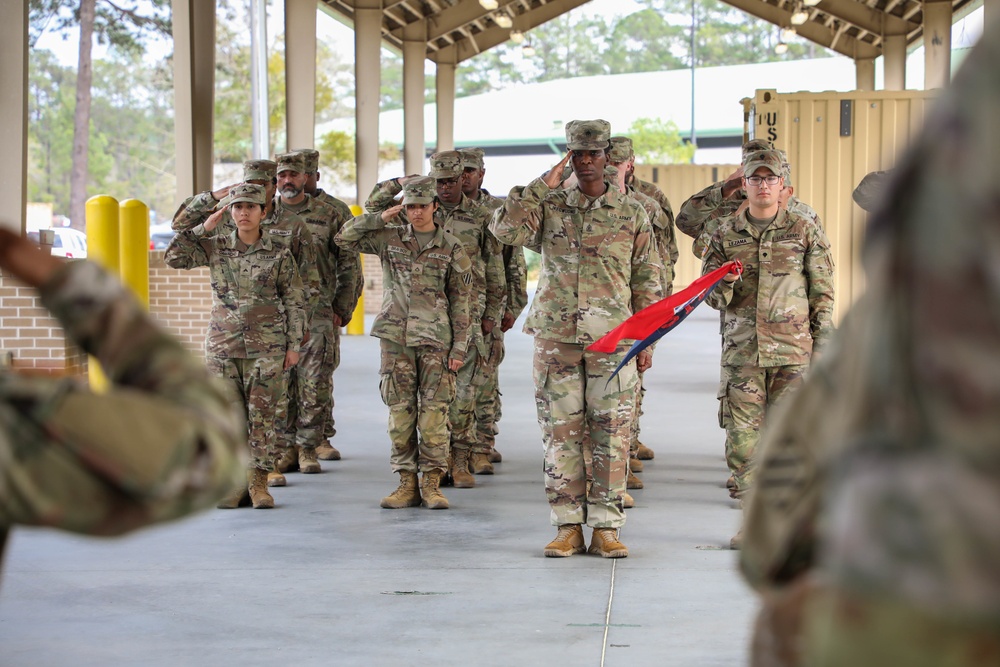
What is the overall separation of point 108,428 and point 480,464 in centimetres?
787

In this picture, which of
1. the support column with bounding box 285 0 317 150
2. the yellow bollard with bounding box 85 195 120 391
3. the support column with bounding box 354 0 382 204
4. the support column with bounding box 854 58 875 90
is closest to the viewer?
the yellow bollard with bounding box 85 195 120 391

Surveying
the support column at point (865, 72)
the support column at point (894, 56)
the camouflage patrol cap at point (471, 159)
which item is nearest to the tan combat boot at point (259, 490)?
the camouflage patrol cap at point (471, 159)

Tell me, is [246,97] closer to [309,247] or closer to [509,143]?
[509,143]

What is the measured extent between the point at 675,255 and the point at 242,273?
3.67 m

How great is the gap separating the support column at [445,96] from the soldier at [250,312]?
71.6 ft

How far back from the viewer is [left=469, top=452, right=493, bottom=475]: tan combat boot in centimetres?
923

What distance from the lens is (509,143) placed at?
54969mm

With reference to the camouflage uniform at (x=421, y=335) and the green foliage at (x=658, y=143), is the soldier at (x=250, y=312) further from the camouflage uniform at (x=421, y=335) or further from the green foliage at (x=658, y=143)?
the green foliage at (x=658, y=143)

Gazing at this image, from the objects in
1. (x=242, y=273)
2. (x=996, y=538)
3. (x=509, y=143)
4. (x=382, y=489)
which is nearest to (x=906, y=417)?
(x=996, y=538)

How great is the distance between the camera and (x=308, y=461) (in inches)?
366

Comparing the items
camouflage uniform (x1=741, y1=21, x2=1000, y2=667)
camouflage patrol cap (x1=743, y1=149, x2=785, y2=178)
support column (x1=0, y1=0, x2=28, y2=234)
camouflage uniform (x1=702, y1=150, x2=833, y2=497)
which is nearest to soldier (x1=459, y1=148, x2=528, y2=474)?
camouflage uniform (x1=702, y1=150, x2=833, y2=497)

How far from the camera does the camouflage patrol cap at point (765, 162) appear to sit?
6742 millimetres

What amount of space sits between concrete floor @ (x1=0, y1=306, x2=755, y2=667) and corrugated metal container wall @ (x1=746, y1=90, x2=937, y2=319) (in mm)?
2435

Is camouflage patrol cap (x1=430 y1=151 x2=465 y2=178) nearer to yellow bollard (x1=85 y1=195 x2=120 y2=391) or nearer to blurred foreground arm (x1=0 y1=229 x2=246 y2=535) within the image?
yellow bollard (x1=85 y1=195 x2=120 y2=391)
